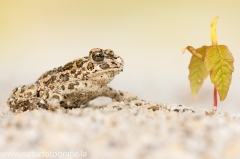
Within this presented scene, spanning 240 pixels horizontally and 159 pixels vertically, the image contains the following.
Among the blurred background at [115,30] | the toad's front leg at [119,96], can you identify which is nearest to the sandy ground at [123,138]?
the toad's front leg at [119,96]

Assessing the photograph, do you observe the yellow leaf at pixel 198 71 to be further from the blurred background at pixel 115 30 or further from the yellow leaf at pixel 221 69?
the blurred background at pixel 115 30

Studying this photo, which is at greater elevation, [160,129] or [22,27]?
[22,27]

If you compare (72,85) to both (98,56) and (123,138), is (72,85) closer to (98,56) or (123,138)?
(98,56)

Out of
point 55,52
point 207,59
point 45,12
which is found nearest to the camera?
point 207,59

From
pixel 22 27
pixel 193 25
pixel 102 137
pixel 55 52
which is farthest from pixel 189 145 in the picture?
pixel 22 27

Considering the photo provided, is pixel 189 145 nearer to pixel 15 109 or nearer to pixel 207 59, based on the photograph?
pixel 207 59
